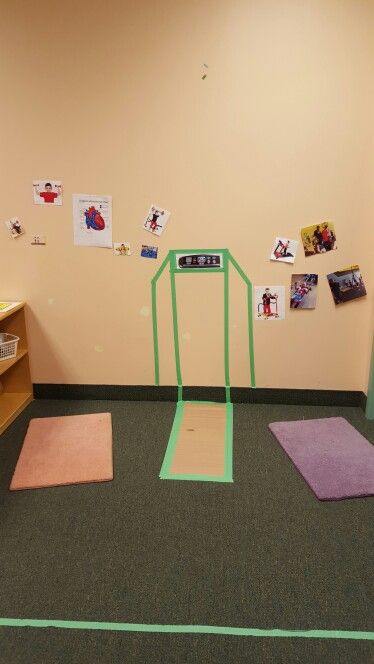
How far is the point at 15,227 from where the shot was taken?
8.44 ft

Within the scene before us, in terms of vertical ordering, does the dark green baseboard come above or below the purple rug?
above

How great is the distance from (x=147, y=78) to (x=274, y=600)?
242 cm

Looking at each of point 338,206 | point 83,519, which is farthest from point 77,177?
point 83,519

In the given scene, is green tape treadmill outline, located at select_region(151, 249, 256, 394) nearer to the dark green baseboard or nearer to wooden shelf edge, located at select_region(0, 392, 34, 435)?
the dark green baseboard

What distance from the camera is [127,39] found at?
7.55ft

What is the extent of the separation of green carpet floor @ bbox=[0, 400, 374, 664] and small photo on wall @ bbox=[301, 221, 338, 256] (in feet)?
3.77

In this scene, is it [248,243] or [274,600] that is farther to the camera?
[248,243]

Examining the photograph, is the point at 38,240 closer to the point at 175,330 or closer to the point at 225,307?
the point at 175,330

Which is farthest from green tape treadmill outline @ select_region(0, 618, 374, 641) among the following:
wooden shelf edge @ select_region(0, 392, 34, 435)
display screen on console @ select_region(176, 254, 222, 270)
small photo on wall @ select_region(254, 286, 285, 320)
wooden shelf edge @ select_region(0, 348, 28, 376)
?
display screen on console @ select_region(176, 254, 222, 270)

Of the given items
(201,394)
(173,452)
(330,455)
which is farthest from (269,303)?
(173,452)

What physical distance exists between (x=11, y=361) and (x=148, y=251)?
101cm

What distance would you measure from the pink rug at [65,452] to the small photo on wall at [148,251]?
3.16 ft

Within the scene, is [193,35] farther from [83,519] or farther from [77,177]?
[83,519]

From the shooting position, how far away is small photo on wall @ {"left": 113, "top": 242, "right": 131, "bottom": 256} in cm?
257
